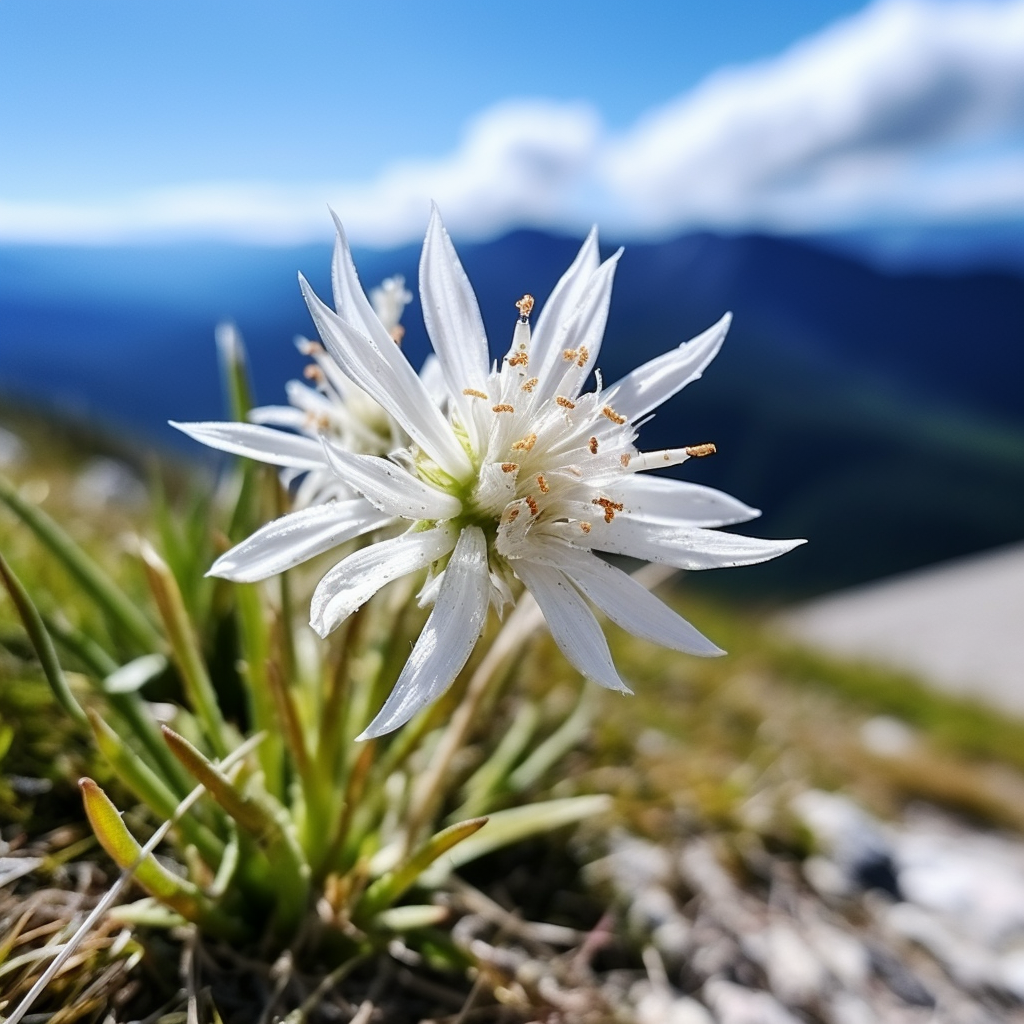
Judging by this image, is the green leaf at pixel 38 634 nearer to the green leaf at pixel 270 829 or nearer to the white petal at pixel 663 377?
the green leaf at pixel 270 829

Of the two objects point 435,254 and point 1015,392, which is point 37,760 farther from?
point 1015,392

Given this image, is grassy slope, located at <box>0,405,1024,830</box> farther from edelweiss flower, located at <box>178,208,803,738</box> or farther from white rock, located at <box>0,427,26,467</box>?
edelweiss flower, located at <box>178,208,803,738</box>


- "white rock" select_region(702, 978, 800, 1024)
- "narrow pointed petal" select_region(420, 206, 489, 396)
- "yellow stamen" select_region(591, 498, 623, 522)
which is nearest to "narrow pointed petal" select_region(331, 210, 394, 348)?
"narrow pointed petal" select_region(420, 206, 489, 396)

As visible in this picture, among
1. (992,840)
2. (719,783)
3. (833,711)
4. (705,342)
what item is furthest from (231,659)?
(833,711)

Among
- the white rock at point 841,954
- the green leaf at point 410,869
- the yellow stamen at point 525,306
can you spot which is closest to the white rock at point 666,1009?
the white rock at point 841,954

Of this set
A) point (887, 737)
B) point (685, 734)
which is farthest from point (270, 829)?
point (887, 737)

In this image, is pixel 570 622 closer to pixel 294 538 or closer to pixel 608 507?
pixel 608 507
